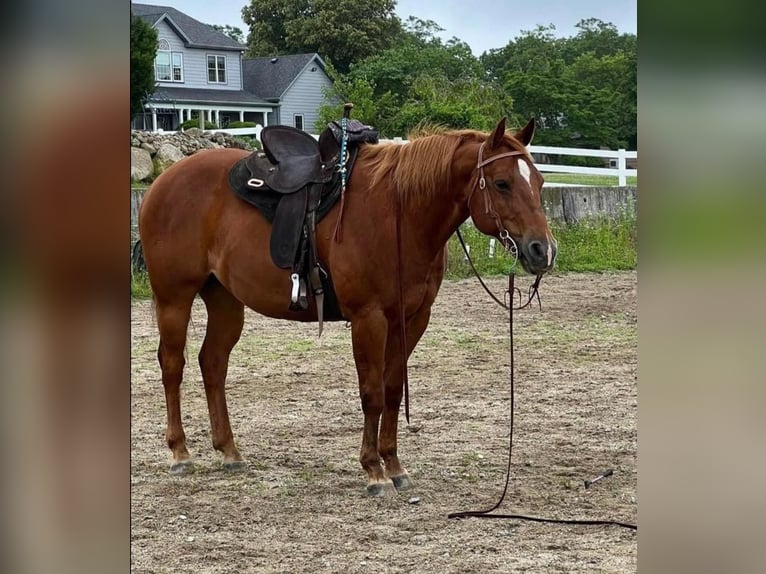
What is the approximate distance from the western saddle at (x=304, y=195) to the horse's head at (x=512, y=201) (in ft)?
2.35

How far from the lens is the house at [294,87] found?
1447 inches

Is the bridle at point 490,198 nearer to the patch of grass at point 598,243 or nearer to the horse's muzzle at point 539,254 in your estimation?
the horse's muzzle at point 539,254

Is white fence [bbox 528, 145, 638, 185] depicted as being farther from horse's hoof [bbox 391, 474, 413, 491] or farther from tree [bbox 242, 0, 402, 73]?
tree [bbox 242, 0, 402, 73]

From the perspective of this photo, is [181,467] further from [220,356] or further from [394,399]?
[394,399]

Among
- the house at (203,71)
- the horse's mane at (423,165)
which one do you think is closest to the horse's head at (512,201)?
the horse's mane at (423,165)

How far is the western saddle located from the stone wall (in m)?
7.85

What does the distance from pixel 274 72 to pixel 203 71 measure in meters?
2.96

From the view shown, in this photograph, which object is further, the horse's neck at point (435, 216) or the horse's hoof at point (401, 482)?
the horse's hoof at point (401, 482)
